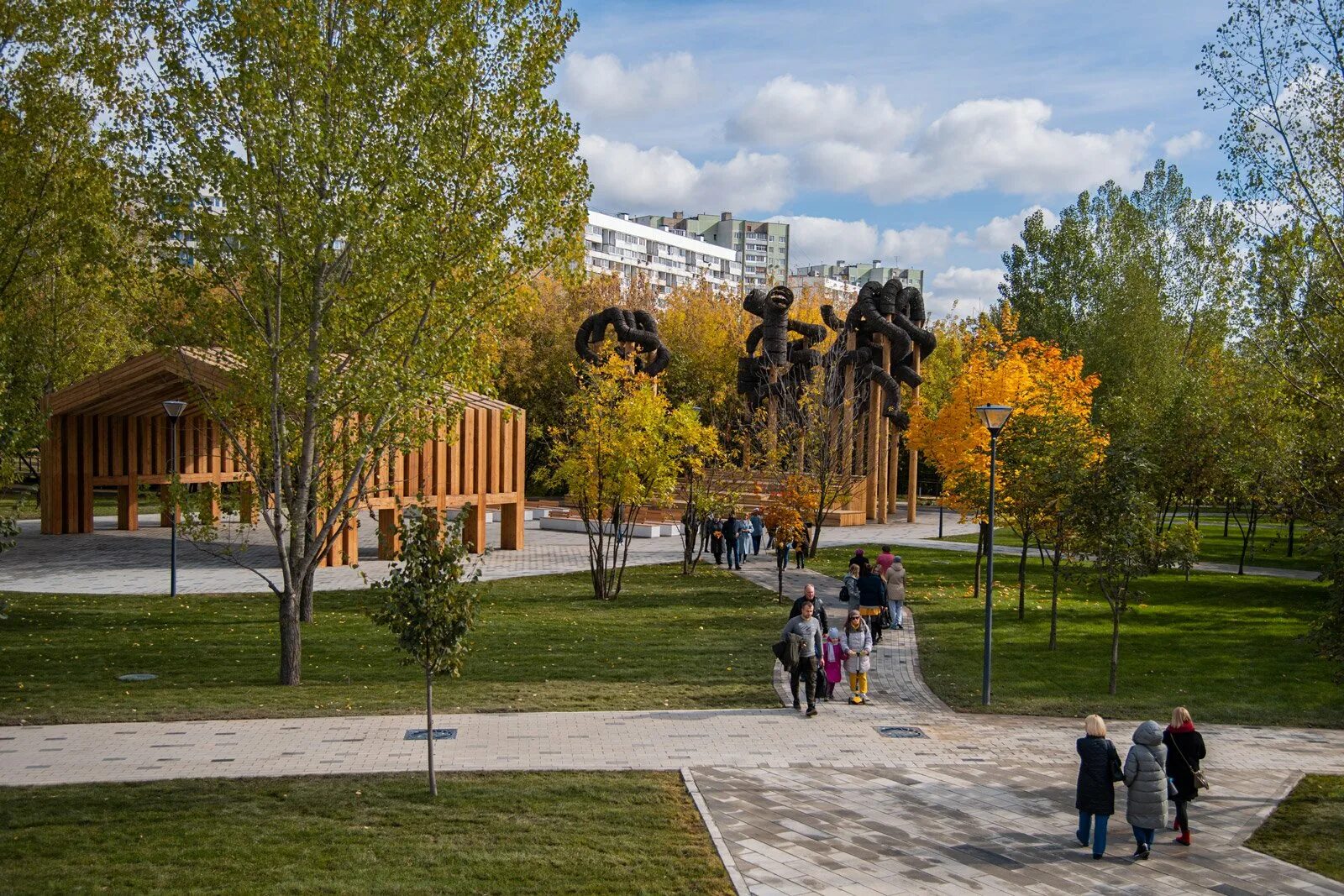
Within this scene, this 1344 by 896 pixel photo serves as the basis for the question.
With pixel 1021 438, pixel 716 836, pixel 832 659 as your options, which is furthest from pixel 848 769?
pixel 1021 438

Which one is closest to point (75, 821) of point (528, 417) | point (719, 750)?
point (719, 750)

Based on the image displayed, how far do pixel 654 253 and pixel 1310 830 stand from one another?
10832cm

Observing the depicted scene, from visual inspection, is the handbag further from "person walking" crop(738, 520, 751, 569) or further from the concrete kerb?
"person walking" crop(738, 520, 751, 569)

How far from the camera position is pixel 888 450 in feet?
163

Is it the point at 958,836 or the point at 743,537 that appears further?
the point at 743,537

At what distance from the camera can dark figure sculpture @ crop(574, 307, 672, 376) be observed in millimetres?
41594

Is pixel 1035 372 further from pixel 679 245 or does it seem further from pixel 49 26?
pixel 679 245

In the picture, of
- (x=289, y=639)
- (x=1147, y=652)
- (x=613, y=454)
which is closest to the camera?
(x=289, y=639)

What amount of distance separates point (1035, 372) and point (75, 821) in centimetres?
3121

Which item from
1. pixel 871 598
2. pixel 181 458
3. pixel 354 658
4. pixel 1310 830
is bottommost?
pixel 1310 830

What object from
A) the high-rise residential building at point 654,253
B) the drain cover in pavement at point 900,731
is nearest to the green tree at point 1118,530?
the drain cover in pavement at point 900,731

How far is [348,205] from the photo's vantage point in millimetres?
14742

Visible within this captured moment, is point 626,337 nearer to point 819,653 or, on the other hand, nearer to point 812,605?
point 812,605

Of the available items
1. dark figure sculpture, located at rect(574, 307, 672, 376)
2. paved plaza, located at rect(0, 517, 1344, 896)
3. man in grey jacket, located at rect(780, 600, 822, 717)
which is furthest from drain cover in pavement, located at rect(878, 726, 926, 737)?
dark figure sculpture, located at rect(574, 307, 672, 376)
